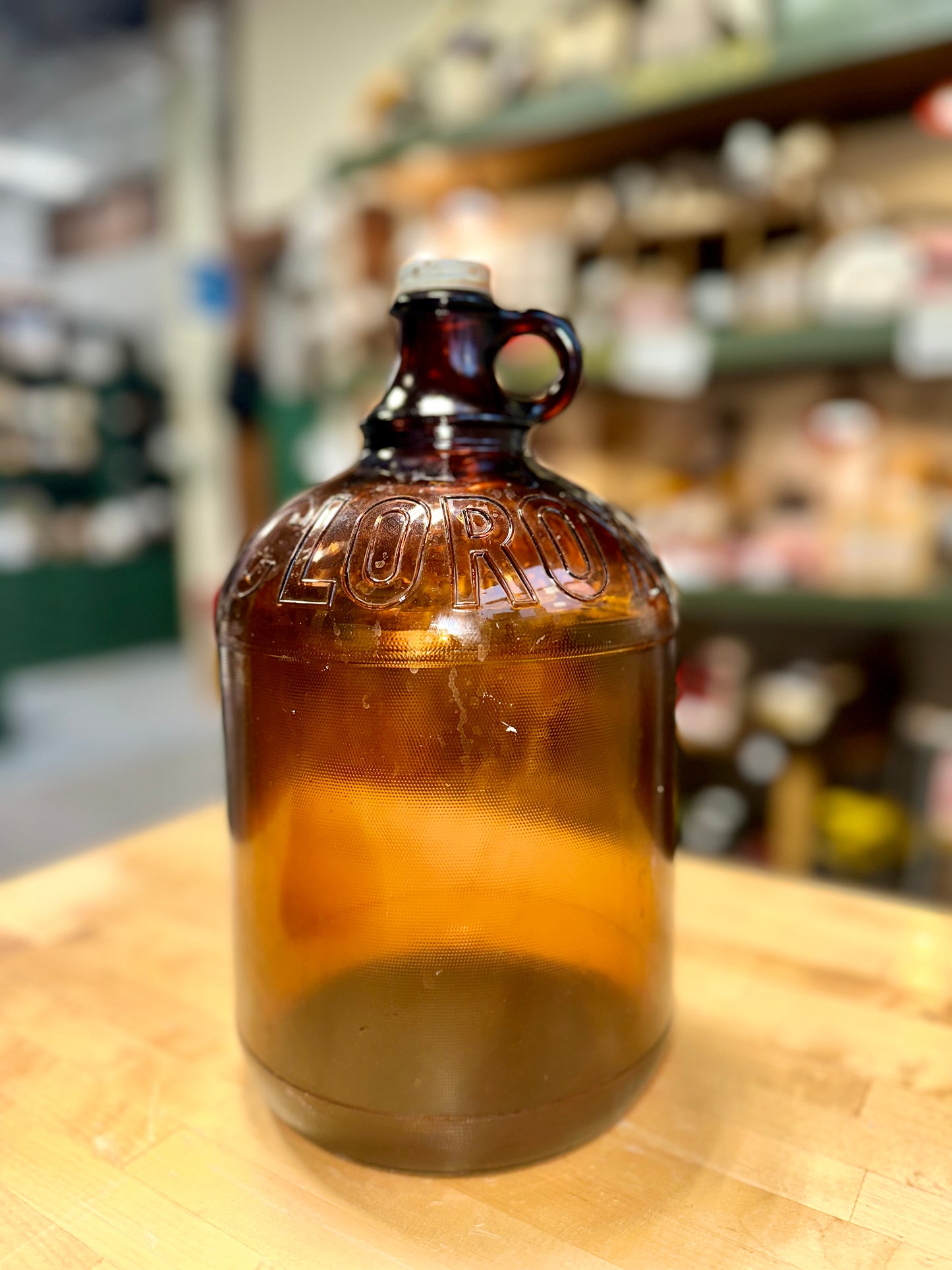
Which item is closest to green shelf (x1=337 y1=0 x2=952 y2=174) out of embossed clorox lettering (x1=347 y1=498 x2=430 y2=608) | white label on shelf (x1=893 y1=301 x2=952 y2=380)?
white label on shelf (x1=893 y1=301 x2=952 y2=380)

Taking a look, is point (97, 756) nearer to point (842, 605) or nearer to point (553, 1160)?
point (842, 605)

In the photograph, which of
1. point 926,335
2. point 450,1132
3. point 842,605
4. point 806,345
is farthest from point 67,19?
point 450,1132

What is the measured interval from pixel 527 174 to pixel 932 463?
3.11 feet

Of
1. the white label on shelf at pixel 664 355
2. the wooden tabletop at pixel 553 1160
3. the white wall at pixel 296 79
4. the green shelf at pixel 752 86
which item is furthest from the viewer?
the white wall at pixel 296 79

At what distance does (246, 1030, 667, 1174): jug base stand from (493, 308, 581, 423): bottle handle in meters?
0.35

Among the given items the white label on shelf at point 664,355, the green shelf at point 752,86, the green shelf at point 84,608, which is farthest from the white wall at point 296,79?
the green shelf at point 84,608

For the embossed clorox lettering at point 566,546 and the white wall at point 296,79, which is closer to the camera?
the embossed clorox lettering at point 566,546

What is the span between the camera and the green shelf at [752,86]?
125 cm

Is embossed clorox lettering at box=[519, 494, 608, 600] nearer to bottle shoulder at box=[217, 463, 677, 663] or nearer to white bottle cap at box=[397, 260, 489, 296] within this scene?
bottle shoulder at box=[217, 463, 677, 663]

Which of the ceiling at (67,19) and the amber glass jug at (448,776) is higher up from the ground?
the ceiling at (67,19)

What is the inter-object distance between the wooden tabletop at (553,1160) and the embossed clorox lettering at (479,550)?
0.93ft

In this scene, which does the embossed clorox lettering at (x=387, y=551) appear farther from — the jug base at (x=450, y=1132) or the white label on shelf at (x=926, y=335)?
the white label on shelf at (x=926, y=335)

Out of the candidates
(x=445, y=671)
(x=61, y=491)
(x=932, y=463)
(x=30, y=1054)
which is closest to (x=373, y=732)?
(x=445, y=671)

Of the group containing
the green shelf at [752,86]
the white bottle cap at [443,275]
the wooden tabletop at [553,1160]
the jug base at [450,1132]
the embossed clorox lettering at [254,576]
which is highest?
the green shelf at [752,86]
